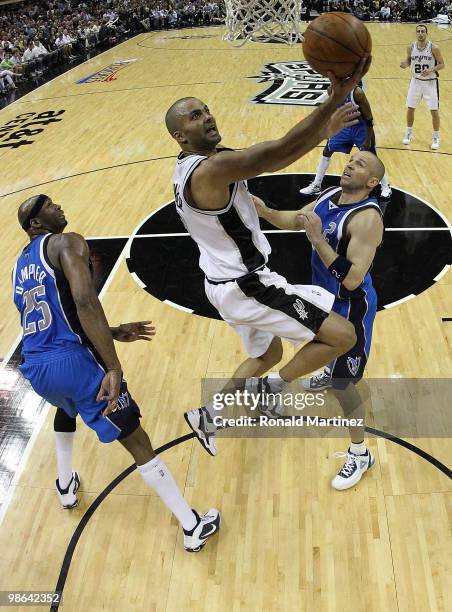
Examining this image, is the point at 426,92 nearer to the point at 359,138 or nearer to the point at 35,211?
the point at 359,138

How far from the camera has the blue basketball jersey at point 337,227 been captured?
2910mm

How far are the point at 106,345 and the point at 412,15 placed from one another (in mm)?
23494

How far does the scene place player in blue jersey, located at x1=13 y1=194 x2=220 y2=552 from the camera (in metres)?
2.47

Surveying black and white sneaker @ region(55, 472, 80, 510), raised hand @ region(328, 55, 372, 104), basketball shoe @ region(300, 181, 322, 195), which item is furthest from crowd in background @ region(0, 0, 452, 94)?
raised hand @ region(328, 55, 372, 104)

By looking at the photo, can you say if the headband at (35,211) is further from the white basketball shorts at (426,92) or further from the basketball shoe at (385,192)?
the white basketball shorts at (426,92)

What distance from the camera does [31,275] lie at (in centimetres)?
254

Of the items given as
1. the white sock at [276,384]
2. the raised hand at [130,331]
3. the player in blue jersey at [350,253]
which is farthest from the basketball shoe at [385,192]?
the raised hand at [130,331]

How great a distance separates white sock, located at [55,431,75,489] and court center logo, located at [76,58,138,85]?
1282 cm

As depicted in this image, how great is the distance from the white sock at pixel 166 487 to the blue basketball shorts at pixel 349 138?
4.30 metres

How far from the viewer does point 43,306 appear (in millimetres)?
2564

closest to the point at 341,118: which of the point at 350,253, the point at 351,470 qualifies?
the point at 350,253

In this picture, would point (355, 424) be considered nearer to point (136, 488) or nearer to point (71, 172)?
point (136, 488)

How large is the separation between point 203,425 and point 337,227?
1336mm

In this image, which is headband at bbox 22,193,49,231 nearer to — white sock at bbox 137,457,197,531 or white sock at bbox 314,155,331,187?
white sock at bbox 137,457,197,531
